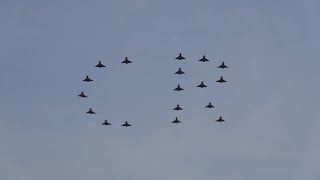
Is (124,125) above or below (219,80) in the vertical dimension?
below

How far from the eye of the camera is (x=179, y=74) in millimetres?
166750

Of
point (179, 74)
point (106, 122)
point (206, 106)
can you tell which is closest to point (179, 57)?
point (179, 74)

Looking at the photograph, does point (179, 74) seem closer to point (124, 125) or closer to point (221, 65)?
point (221, 65)

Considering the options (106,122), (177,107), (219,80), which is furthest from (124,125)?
(219,80)

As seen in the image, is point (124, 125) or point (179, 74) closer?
point (179, 74)

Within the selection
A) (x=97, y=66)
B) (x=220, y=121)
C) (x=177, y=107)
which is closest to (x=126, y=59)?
(x=97, y=66)

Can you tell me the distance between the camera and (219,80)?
560ft

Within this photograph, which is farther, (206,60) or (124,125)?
(124,125)

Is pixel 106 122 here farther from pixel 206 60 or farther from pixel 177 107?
pixel 206 60

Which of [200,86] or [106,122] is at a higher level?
[200,86]

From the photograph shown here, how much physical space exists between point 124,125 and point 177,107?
672 inches

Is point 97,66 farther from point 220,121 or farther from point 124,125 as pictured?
point 220,121

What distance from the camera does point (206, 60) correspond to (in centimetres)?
16700

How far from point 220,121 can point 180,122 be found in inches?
437
